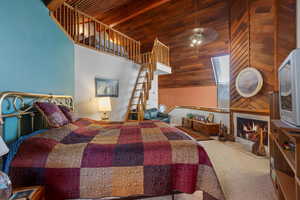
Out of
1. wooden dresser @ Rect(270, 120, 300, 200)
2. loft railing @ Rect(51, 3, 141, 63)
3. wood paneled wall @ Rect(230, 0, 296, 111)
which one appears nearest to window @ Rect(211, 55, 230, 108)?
wood paneled wall @ Rect(230, 0, 296, 111)

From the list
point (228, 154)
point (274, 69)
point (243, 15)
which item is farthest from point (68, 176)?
point (243, 15)

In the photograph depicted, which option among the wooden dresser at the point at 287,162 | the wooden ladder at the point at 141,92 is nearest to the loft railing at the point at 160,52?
the wooden ladder at the point at 141,92

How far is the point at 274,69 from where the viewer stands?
8.86 ft

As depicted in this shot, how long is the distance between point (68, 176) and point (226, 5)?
5.58 metres

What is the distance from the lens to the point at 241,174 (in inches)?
79.7

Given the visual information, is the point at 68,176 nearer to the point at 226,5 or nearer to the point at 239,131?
the point at 239,131

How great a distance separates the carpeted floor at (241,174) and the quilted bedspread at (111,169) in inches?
21.3

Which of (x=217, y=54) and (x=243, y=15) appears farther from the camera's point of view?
(x=217, y=54)

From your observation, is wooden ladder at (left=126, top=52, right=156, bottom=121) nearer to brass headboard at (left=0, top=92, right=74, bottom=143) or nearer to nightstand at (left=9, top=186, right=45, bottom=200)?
brass headboard at (left=0, top=92, right=74, bottom=143)

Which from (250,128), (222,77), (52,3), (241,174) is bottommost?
(241,174)

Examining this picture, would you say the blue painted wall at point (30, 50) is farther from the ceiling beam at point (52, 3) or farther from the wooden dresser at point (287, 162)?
the wooden dresser at point (287, 162)

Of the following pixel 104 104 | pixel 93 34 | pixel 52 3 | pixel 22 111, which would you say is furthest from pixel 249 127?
pixel 93 34

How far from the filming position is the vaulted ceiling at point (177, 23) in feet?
14.7

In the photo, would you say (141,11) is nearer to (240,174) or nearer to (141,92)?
(141,92)
